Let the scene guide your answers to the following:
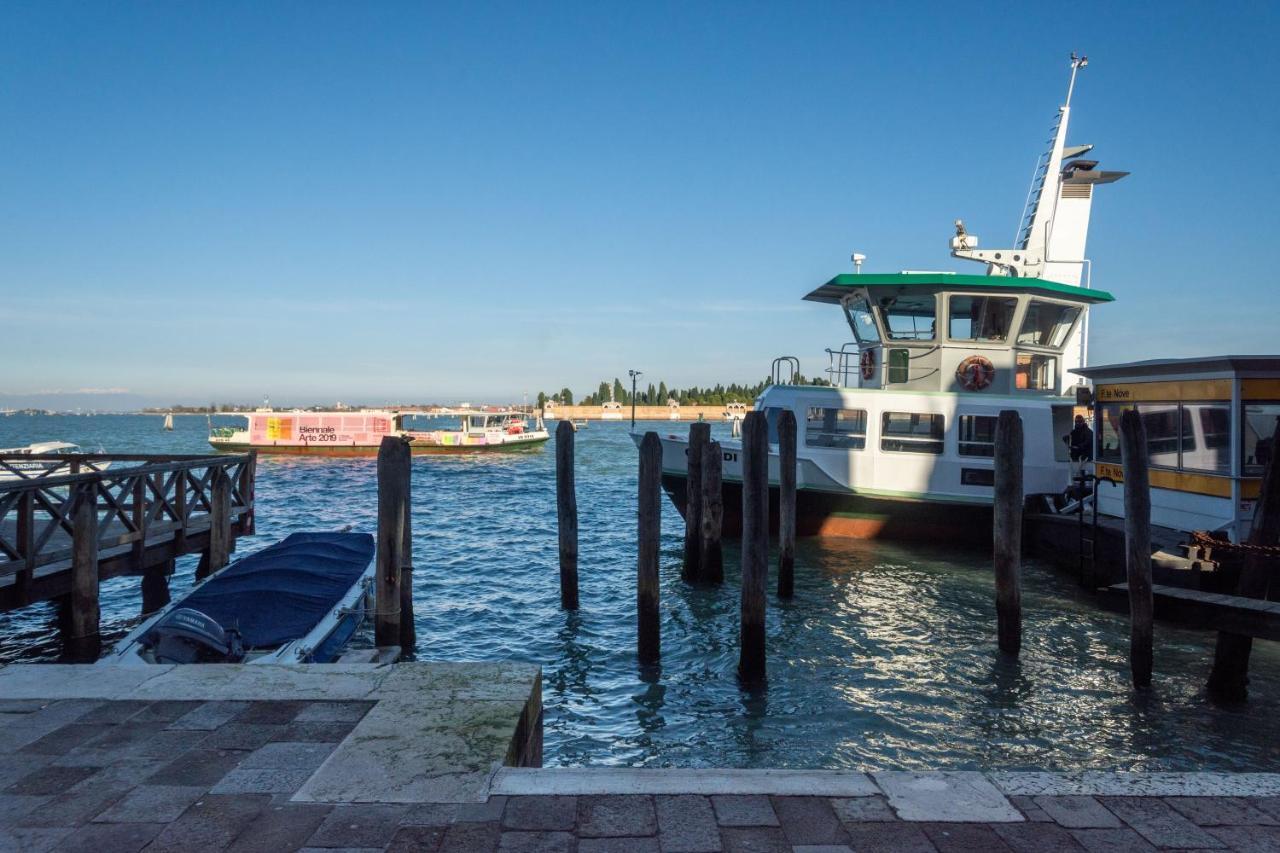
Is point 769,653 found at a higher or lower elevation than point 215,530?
lower

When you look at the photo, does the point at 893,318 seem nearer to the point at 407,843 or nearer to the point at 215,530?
the point at 215,530

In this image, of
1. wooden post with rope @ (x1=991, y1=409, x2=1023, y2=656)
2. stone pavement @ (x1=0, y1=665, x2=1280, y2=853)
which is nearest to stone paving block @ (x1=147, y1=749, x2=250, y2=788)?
stone pavement @ (x1=0, y1=665, x2=1280, y2=853)

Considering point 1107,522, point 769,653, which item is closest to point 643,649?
point 769,653

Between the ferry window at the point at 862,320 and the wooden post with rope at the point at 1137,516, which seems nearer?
the wooden post with rope at the point at 1137,516

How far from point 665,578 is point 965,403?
26.2 ft

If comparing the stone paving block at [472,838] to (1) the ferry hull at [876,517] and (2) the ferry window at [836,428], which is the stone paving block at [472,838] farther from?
(2) the ferry window at [836,428]

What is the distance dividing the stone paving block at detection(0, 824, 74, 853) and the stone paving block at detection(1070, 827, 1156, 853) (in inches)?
172

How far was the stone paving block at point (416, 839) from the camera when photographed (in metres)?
3.42

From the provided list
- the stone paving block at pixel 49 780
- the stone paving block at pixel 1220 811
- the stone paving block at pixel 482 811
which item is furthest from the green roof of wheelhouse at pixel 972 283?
the stone paving block at pixel 49 780

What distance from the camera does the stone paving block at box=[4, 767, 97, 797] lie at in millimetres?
3922

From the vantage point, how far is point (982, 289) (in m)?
19.2

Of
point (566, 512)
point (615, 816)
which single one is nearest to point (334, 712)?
point (615, 816)

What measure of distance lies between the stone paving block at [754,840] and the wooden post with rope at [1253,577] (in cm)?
659

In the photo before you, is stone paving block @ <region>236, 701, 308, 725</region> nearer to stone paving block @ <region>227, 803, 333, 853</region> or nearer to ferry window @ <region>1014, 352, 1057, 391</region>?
stone paving block @ <region>227, 803, 333, 853</region>
